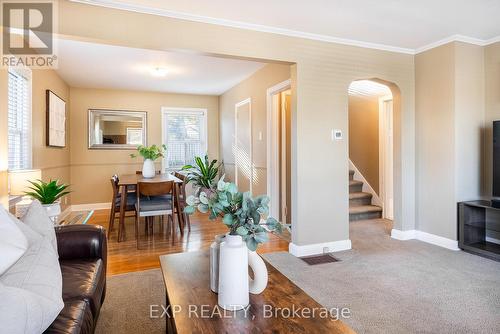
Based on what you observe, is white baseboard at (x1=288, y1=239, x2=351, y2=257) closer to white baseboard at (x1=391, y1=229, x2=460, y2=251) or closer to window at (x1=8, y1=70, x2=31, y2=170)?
white baseboard at (x1=391, y1=229, x2=460, y2=251)

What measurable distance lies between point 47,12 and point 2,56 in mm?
833

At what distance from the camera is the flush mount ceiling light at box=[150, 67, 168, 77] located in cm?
464

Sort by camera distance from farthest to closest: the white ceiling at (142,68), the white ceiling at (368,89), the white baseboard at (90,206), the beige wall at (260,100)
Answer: the white baseboard at (90,206) < the white ceiling at (368,89) < the beige wall at (260,100) < the white ceiling at (142,68)

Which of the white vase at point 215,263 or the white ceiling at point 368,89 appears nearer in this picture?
the white vase at point 215,263

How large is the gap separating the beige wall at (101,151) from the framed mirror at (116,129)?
0.09m

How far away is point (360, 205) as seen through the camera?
529 centimetres

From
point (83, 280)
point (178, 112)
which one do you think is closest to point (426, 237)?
point (83, 280)

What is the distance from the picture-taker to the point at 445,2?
2.60 metres

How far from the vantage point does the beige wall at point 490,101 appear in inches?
134

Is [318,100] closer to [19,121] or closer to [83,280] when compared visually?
[83,280]

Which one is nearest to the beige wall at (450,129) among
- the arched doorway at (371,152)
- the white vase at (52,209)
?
the arched doorway at (371,152)

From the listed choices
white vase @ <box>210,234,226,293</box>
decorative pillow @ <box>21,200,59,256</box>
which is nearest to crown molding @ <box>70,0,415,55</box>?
decorative pillow @ <box>21,200,59,256</box>

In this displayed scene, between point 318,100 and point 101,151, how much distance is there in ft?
15.3

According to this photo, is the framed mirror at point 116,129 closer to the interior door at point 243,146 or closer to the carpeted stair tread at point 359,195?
the interior door at point 243,146
